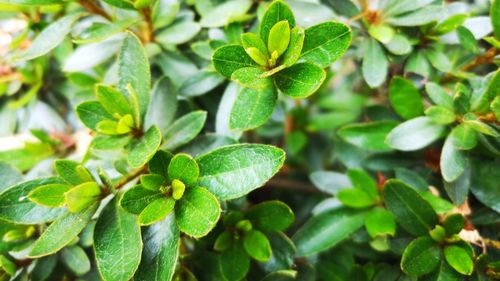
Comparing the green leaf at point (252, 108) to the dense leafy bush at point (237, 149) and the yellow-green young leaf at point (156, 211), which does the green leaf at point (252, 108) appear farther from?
the yellow-green young leaf at point (156, 211)

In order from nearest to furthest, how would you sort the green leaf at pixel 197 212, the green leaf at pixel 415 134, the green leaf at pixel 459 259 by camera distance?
1. the green leaf at pixel 197 212
2. the green leaf at pixel 459 259
3. the green leaf at pixel 415 134

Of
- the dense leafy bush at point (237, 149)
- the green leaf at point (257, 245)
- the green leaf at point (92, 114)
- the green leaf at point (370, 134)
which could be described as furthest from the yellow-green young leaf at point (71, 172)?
the green leaf at point (370, 134)

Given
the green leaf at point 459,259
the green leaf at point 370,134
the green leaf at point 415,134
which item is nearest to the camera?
the green leaf at point 459,259

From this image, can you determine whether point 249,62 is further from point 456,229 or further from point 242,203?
point 456,229

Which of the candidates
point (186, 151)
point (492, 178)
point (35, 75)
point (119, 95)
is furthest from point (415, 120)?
point (35, 75)

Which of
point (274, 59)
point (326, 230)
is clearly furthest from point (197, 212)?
point (326, 230)
